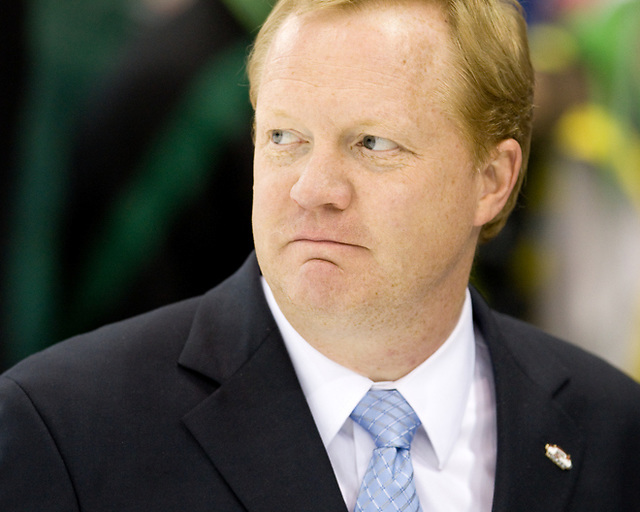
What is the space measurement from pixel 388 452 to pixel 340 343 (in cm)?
23

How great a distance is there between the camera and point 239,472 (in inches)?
65.2

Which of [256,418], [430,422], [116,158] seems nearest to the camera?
[256,418]

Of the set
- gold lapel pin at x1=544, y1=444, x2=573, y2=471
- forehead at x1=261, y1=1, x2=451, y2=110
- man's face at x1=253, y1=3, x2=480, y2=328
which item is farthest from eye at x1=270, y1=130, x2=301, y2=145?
gold lapel pin at x1=544, y1=444, x2=573, y2=471

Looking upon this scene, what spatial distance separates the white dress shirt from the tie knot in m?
0.01

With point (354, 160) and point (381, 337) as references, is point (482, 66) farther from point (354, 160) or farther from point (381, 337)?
point (381, 337)

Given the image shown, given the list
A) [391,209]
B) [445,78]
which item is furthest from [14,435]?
[445,78]

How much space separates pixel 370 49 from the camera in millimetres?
1651

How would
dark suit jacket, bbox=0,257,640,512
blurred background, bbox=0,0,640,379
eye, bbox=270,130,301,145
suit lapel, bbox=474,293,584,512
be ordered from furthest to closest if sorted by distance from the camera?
blurred background, bbox=0,0,640,379 < suit lapel, bbox=474,293,584,512 < eye, bbox=270,130,301,145 < dark suit jacket, bbox=0,257,640,512

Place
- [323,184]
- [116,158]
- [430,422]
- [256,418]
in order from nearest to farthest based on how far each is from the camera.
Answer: [323,184], [256,418], [430,422], [116,158]

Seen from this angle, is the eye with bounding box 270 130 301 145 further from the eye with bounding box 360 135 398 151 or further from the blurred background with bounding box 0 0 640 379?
the blurred background with bounding box 0 0 640 379

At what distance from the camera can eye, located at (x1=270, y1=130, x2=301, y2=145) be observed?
1715 mm

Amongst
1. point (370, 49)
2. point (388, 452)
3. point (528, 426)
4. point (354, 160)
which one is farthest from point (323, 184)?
point (528, 426)

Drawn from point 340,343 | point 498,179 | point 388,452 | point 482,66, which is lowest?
point 388,452

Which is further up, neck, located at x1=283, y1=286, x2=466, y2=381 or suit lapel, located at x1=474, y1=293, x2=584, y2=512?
neck, located at x1=283, y1=286, x2=466, y2=381
